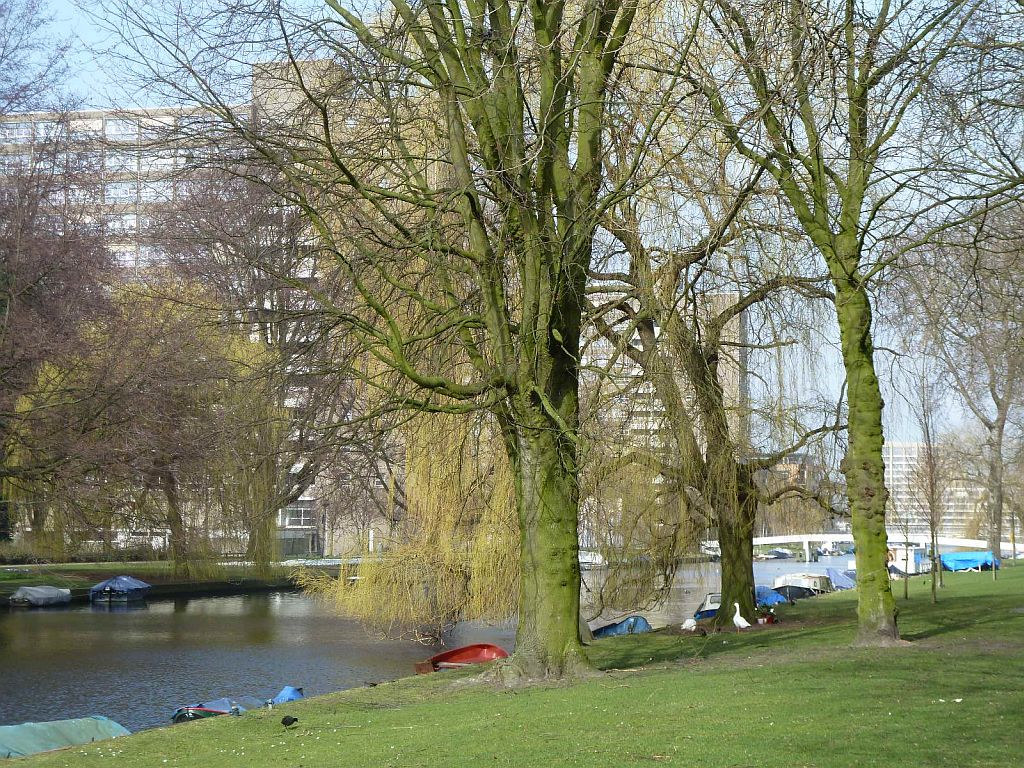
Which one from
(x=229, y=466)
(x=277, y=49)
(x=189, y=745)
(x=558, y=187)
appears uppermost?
(x=277, y=49)

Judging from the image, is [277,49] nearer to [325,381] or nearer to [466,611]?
[325,381]

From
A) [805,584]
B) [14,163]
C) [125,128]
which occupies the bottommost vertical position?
[805,584]

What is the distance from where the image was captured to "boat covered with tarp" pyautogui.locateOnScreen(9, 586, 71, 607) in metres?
30.8

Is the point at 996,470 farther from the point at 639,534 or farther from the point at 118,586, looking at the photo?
the point at 118,586

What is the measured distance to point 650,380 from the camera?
13359 mm

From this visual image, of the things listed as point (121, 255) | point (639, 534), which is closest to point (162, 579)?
point (121, 255)

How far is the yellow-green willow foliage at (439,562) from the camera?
19250 millimetres

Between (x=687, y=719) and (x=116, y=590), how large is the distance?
94.7 ft

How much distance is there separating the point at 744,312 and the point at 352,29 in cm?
766

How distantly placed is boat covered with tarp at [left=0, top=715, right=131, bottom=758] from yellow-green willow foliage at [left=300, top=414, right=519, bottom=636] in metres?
7.15

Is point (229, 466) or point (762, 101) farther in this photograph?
point (229, 466)

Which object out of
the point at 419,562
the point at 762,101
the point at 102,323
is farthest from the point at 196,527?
the point at 762,101

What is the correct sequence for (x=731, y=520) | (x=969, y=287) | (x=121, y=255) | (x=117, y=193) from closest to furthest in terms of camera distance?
1. (x=969, y=287)
2. (x=731, y=520)
3. (x=117, y=193)
4. (x=121, y=255)

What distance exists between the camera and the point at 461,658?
1695 centimetres
